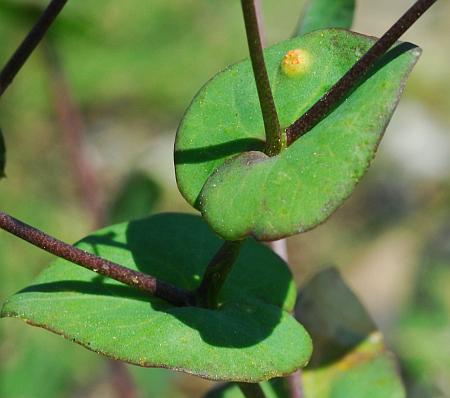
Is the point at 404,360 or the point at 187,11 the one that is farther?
the point at 187,11

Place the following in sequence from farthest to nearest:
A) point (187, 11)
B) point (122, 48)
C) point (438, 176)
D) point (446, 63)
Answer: point (446, 63), point (438, 176), point (187, 11), point (122, 48)

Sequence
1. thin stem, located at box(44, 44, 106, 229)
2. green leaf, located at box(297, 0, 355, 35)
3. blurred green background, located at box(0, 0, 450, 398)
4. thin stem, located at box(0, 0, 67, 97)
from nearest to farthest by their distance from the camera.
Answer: thin stem, located at box(0, 0, 67, 97), green leaf, located at box(297, 0, 355, 35), thin stem, located at box(44, 44, 106, 229), blurred green background, located at box(0, 0, 450, 398)

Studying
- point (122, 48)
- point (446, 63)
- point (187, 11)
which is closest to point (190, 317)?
point (122, 48)

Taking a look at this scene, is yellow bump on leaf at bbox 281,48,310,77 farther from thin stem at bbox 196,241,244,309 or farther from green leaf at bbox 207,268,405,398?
green leaf at bbox 207,268,405,398

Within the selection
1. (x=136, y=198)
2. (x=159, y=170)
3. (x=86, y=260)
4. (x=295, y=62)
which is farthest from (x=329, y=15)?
(x=159, y=170)

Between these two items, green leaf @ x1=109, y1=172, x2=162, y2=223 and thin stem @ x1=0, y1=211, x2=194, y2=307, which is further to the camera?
green leaf @ x1=109, y1=172, x2=162, y2=223

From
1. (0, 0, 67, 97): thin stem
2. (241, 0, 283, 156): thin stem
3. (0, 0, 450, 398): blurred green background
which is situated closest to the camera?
(241, 0, 283, 156): thin stem

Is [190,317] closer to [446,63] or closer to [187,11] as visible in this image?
[187,11]

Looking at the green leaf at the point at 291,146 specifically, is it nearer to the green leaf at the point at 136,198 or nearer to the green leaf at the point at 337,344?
the green leaf at the point at 337,344

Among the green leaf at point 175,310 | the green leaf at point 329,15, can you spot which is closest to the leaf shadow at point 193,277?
the green leaf at point 175,310

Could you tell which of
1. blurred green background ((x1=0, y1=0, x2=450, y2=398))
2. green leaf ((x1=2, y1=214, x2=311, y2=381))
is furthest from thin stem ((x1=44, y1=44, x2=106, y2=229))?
green leaf ((x1=2, y1=214, x2=311, y2=381))
